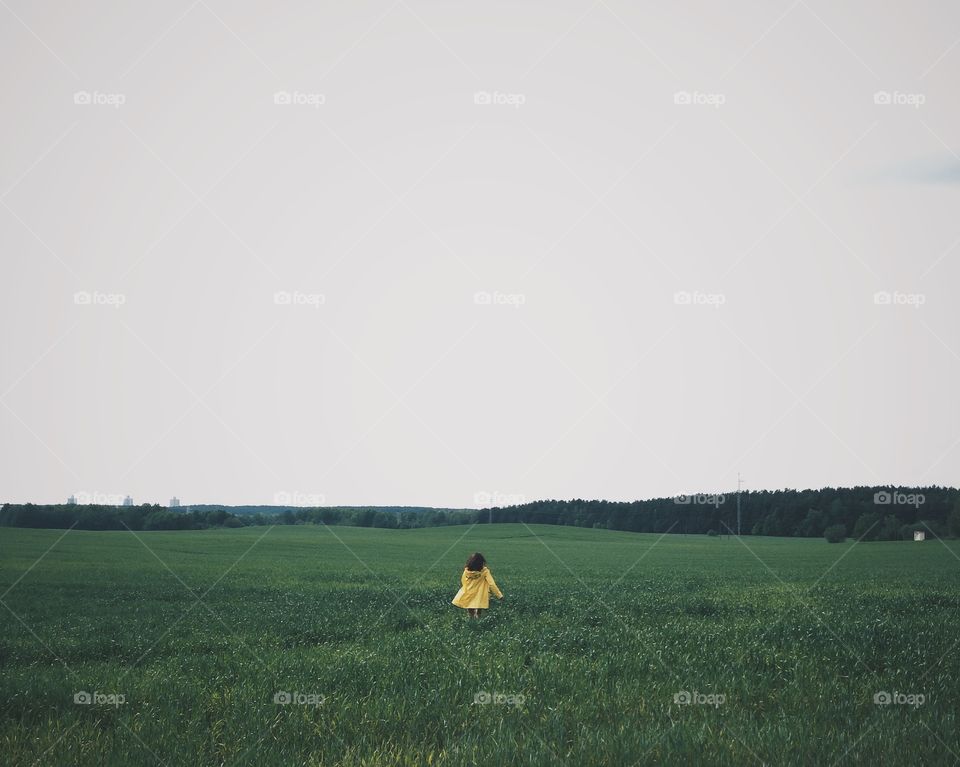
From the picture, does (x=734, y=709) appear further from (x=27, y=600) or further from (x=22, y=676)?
(x=27, y=600)

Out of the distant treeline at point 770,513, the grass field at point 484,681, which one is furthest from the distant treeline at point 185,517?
the grass field at point 484,681

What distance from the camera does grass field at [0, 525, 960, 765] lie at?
23.9 ft

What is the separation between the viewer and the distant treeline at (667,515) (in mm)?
86812

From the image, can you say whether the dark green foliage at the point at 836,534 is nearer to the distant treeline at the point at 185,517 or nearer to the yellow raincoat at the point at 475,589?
the distant treeline at the point at 185,517

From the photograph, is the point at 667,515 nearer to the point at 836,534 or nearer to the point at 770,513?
the point at 770,513

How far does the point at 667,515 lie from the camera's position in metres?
123

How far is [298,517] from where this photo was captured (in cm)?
11756

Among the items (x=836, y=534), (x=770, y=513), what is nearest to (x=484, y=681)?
(x=836, y=534)

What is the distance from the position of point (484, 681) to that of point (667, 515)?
393ft

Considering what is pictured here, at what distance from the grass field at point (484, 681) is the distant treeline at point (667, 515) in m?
78.3

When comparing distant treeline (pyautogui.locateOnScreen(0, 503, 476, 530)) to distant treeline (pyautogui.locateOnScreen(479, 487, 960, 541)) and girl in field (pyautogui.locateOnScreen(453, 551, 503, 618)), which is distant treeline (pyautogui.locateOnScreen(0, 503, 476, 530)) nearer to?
distant treeline (pyautogui.locateOnScreen(479, 487, 960, 541))

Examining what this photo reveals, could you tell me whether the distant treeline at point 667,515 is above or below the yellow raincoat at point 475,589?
above

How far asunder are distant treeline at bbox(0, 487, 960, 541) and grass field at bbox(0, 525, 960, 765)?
257 feet

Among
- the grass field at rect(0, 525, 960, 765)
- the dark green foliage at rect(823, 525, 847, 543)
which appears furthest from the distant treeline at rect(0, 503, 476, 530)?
the grass field at rect(0, 525, 960, 765)
